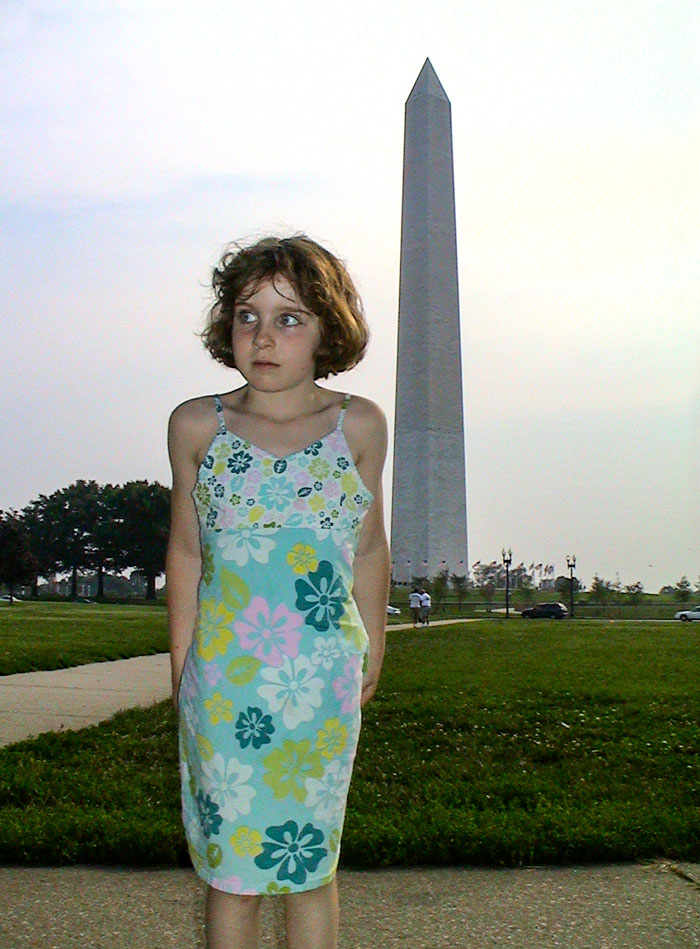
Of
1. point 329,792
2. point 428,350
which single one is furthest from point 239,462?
point 428,350

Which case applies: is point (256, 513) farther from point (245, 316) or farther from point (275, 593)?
point (245, 316)

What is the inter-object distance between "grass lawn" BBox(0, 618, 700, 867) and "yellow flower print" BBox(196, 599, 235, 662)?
233 centimetres

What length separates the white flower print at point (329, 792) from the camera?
239 cm

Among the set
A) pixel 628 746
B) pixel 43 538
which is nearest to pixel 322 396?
pixel 628 746

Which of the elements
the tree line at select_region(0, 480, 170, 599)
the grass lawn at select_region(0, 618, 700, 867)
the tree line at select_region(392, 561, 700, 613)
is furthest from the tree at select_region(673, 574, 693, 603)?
the grass lawn at select_region(0, 618, 700, 867)

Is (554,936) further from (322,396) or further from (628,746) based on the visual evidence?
(628,746)

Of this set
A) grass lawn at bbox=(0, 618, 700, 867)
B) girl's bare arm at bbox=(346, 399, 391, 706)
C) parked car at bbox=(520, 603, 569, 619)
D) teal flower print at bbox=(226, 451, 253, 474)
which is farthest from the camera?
parked car at bbox=(520, 603, 569, 619)

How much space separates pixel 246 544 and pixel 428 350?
38.1 metres

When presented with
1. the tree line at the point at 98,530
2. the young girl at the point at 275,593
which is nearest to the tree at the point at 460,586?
the tree line at the point at 98,530

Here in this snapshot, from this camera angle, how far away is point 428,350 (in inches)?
1583

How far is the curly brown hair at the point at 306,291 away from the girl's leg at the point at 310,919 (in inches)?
46.5

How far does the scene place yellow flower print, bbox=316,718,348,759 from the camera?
2406mm

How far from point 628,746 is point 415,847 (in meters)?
3.05

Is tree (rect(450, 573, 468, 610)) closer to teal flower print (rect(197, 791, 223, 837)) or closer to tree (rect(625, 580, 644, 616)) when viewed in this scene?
tree (rect(625, 580, 644, 616))
